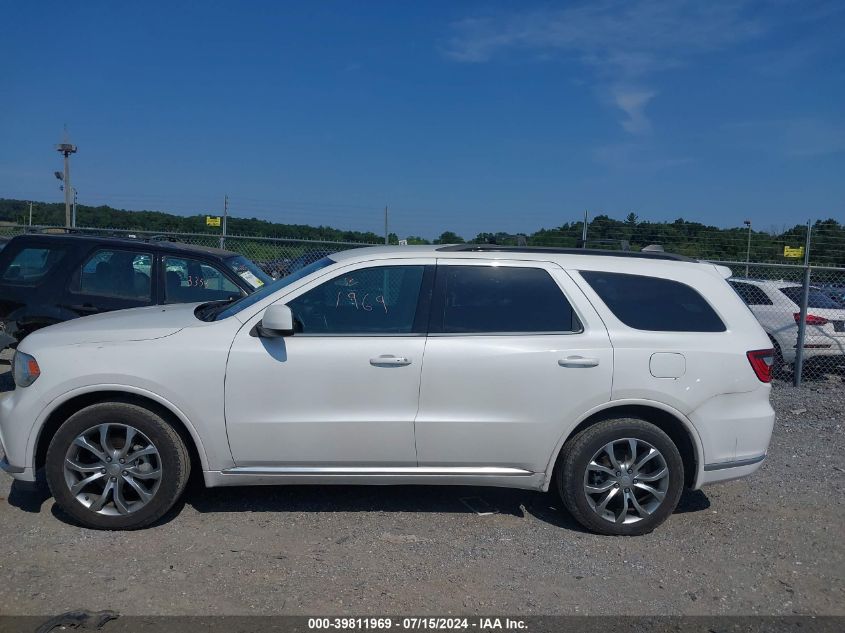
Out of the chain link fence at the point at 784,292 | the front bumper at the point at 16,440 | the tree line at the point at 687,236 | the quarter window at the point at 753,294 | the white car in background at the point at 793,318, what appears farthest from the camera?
the tree line at the point at 687,236

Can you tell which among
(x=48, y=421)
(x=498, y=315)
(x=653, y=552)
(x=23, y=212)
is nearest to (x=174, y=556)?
(x=48, y=421)

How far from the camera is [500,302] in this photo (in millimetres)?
4750

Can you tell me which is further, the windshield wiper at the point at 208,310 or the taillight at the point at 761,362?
the windshield wiper at the point at 208,310

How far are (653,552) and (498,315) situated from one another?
167 cm

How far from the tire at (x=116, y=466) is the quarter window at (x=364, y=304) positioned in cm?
105

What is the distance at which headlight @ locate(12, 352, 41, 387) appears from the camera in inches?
175

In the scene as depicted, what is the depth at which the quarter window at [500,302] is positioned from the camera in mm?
4680

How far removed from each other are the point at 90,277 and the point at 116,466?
3244 millimetres

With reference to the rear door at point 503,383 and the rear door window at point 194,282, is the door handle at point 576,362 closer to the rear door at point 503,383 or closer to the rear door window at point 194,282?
the rear door at point 503,383

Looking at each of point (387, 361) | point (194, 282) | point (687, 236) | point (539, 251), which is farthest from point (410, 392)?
point (687, 236)

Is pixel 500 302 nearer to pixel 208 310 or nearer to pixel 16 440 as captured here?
pixel 208 310

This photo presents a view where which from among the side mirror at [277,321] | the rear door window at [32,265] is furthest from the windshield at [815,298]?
the rear door window at [32,265]

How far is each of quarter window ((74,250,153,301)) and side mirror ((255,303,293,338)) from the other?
3209 mm

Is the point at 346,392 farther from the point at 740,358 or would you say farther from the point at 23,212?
the point at 23,212
